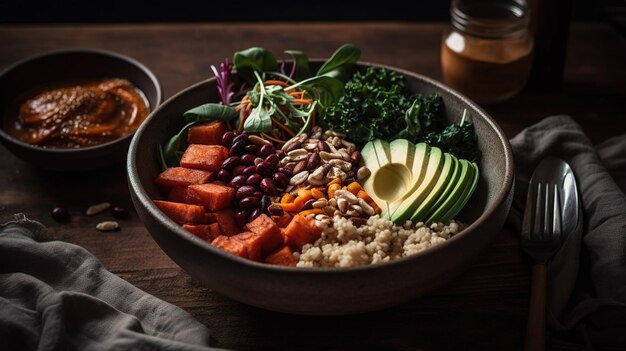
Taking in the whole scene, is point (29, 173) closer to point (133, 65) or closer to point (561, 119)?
point (133, 65)

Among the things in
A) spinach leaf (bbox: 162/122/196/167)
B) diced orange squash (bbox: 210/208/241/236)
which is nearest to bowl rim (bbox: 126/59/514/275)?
spinach leaf (bbox: 162/122/196/167)

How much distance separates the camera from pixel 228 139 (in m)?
2.47

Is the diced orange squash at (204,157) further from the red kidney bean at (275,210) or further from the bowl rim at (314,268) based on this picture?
the red kidney bean at (275,210)

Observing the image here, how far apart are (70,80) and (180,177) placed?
1.15 metres

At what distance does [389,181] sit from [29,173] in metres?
1.48

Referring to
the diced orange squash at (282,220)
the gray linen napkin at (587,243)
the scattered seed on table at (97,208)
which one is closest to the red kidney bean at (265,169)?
the diced orange squash at (282,220)

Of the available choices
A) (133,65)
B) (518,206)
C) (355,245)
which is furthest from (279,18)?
(355,245)

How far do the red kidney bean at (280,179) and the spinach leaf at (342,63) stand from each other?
58 cm

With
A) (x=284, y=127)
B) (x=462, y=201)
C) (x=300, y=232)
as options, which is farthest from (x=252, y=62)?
(x=462, y=201)

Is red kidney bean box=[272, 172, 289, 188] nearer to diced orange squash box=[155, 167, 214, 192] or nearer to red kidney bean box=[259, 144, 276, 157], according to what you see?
red kidney bean box=[259, 144, 276, 157]

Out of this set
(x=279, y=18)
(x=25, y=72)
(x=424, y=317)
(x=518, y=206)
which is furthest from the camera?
→ (x=279, y=18)

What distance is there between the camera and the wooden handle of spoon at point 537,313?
195cm

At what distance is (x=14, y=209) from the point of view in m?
2.57

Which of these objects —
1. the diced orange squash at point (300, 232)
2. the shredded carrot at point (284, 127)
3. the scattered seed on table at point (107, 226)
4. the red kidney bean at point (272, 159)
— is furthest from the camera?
the shredded carrot at point (284, 127)
